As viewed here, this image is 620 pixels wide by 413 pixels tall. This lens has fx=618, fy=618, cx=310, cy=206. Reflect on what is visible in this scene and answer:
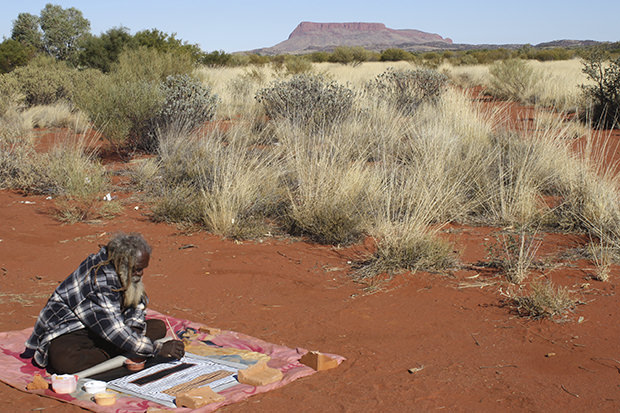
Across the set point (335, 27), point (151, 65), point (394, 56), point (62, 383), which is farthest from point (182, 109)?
point (335, 27)

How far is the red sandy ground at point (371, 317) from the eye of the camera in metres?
3.64

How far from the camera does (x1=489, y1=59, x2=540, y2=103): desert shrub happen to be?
60.6 feet

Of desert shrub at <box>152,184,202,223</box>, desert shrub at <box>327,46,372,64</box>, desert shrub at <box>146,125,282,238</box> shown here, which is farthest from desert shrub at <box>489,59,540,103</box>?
desert shrub at <box>327,46,372,64</box>

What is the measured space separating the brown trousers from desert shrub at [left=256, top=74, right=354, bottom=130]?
7769mm

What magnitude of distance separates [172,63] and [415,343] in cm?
1537

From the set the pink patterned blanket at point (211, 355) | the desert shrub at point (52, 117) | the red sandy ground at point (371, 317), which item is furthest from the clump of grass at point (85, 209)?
the desert shrub at point (52, 117)

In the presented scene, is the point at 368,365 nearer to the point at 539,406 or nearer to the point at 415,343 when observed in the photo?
the point at 415,343

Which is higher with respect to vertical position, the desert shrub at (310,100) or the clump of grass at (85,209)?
the desert shrub at (310,100)

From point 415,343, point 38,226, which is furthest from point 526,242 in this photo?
point 38,226

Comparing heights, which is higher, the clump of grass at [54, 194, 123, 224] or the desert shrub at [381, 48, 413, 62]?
the desert shrub at [381, 48, 413, 62]

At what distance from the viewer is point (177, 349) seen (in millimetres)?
3920

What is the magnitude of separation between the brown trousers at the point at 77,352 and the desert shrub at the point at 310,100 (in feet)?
25.5

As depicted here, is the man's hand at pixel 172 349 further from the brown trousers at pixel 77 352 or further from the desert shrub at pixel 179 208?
the desert shrub at pixel 179 208

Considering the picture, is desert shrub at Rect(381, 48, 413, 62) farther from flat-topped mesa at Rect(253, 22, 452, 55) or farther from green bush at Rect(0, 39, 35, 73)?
flat-topped mesa at Rect(253, 22, 452, 55)
